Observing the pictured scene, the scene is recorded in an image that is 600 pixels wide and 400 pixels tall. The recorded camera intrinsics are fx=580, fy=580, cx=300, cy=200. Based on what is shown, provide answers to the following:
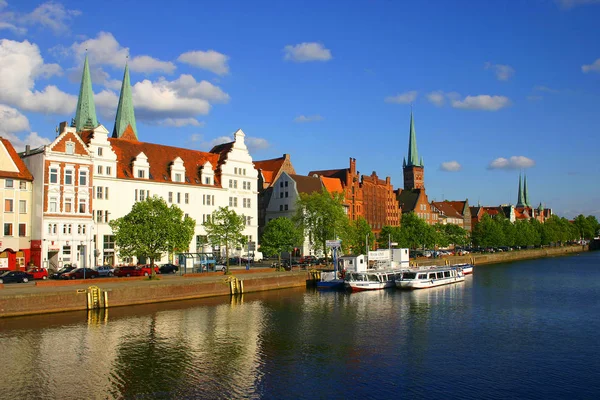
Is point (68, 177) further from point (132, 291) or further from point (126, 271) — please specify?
point (132, 291)

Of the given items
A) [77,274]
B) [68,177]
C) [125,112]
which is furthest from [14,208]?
[125,112]

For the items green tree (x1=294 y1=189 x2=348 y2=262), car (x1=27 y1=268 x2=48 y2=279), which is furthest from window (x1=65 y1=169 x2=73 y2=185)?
green tree (x1=294 y1=189 x2=348 y2=262)

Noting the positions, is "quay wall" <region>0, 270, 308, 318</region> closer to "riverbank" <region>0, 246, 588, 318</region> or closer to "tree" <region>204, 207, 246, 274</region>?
"riverbank" <region>0, 246, 588, 318</region>

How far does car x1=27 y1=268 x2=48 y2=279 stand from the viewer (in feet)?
218

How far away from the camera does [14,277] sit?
200 ft

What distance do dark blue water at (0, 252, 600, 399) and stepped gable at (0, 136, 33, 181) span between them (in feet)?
98.5

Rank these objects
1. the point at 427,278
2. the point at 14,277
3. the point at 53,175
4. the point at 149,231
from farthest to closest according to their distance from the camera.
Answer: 1. the point at 427,278
2. the point at 53,175
3. the point at 149,231
4. the point at 14,277

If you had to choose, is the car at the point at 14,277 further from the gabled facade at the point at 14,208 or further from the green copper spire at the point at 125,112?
the green copper spire at the point at 125,112

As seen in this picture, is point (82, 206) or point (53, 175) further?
point (82, 206)

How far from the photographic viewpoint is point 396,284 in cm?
8369

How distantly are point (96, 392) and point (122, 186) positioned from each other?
191ft

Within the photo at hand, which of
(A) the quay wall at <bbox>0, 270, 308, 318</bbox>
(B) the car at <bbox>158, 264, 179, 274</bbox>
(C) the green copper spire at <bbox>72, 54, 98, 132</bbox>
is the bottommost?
(A) the quay wall at <bbox>0, 270, 308, 318</bbox>

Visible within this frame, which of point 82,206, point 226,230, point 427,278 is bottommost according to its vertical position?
point 427,278

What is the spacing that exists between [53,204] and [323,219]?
43097 millimetres
